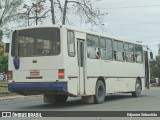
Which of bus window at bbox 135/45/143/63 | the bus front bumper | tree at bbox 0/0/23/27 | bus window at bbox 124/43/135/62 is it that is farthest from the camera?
tree at bbox 0/0/23/27

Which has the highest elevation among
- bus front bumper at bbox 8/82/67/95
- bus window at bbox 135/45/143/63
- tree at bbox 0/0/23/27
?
tree at bbox 0/0/23/27

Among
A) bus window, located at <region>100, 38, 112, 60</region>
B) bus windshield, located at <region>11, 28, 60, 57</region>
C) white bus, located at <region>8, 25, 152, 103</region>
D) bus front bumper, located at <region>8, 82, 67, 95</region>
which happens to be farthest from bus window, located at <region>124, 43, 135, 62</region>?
bus front bumper, located at <region>8, 82, 67, 95</region>

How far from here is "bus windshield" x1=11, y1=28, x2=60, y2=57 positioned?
774 inches

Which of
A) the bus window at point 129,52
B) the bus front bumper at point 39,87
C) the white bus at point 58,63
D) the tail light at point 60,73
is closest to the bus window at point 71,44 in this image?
A: the white bus at point 58,63

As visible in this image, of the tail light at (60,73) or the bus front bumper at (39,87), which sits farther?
the tail light at (60,73)

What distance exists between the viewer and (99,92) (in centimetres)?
2230

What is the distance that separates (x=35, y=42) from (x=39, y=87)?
1924 millimetres

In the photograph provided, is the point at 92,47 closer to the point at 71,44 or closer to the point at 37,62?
the point at 71,44

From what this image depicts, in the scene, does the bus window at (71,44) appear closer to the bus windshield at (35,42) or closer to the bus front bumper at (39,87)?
the bus windshield at (35,42)

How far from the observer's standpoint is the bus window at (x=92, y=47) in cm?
2164

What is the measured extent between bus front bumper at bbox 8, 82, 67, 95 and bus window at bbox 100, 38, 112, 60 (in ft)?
14.5

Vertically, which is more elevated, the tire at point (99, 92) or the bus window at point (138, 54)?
the bus window at point (138, 54)

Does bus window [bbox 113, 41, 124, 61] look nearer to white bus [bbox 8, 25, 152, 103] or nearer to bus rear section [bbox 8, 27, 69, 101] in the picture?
white bus [bbox 8, 25, 152, 103]

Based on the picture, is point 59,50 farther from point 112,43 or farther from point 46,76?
point 112,43
